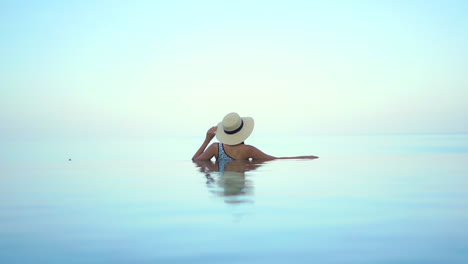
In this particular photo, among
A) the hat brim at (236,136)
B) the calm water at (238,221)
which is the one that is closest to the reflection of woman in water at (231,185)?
the calm water at (238,221)

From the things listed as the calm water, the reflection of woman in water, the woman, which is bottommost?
the calm water

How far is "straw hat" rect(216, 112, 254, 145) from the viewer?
40.1 ft

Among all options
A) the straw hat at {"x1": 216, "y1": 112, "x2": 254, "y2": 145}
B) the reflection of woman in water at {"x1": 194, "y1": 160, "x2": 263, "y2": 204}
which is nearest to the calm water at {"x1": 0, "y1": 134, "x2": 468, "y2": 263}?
the reflection of woman in water at {"x1": 194, "y1": 160, "x2": 263, "y2": 204}

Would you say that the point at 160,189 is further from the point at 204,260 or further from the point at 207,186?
the point at 204,260

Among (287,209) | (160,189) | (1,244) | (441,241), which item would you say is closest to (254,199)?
(287,209)

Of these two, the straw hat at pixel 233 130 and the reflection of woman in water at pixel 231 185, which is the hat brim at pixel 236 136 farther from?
the reflection of woman in water at pixel 231 185

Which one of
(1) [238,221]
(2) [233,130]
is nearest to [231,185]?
(1) [238,221]

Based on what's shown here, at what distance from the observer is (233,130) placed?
40.2ft

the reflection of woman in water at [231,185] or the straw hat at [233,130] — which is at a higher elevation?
the straw hat at [233,130]

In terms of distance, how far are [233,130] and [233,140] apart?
30 cm

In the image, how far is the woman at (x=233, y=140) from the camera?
40.2ft

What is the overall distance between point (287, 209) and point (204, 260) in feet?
7.24

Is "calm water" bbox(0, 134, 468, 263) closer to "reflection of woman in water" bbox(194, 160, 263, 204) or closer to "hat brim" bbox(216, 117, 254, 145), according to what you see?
"reflection of woman in water" bbox(194, 160, 263, 204)

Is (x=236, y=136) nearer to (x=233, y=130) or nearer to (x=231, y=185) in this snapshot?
(x=233, y=130)
